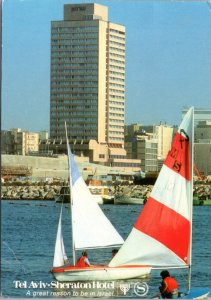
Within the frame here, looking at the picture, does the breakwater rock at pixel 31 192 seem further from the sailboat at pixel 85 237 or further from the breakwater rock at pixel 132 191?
the breakwater rock at pixel 132 191

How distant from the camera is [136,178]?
163 ft

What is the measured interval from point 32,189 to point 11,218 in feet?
2.26

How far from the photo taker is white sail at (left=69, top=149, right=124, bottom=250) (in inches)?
1959

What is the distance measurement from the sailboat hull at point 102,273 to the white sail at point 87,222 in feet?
0.95

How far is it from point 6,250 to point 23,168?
775 millimetres

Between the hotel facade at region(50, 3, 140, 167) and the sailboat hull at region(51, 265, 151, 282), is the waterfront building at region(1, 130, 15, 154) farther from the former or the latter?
the sailboat hull at region(51, 265, 151, 282)

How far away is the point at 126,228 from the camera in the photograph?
49.7 metres

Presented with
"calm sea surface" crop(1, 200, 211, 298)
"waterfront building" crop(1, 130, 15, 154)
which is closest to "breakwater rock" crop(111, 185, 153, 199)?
"calm sea surface" crop(1, 200, 211, 298)

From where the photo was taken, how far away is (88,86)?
49812 millimetres

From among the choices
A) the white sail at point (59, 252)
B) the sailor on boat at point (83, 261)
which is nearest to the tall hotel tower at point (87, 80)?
the white sail at point (59, 252)

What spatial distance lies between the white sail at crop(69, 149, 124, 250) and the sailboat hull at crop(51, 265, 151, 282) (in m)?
0.29

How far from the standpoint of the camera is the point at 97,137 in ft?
164

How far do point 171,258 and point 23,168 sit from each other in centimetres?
145

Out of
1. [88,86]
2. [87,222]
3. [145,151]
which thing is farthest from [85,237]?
[88,86]
